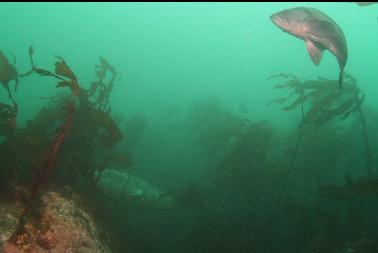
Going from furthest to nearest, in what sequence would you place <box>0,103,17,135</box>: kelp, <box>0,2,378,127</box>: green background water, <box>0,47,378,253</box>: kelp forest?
<box>0,2,378,127</box>: green background water, <box>0,103,17,135</box>: kelp, <box>0,47,378,253</box>: kelp forest

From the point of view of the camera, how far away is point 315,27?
10.6 feet

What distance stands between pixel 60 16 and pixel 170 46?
232ft

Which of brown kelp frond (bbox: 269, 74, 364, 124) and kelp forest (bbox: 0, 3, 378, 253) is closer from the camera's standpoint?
kelp forest (bbox: 0, 3, 378, 253)

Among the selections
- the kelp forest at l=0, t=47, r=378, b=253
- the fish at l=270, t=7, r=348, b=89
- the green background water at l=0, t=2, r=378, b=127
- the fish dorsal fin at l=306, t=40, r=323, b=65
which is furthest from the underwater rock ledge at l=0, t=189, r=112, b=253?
the green background water at l=0, t=2, r=378, b=127

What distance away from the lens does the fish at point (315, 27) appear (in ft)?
10.5

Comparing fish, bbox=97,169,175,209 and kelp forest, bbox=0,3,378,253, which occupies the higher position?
kelp forest, bbox=0,3,378,253

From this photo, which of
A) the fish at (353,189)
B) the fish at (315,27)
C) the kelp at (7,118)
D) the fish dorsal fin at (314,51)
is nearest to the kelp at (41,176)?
the kelp at (7,118)

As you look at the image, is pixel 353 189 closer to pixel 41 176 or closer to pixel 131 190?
pixel 41 176

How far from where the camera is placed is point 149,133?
52.9 feet

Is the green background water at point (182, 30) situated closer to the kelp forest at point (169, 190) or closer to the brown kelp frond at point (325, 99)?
the kelp forest at point (169, 190)

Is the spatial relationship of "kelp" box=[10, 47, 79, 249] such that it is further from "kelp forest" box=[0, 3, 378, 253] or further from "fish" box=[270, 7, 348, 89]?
"fish" box=[270, 7, 348, 89]

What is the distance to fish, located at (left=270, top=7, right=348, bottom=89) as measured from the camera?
3.21 meters

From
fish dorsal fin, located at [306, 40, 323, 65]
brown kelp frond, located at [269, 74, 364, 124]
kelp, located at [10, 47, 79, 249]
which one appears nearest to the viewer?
kelp, located at [10, 47, 79, 249]

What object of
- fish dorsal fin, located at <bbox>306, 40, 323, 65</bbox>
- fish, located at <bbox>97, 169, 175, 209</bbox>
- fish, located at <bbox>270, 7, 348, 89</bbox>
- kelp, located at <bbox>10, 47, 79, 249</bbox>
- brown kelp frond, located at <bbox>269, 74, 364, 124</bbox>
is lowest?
fish, located at <bbox>97, 169, 175, 209</bbox>
